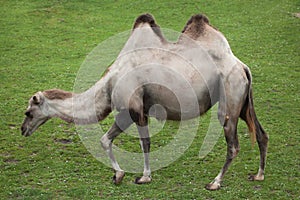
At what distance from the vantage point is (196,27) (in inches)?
317

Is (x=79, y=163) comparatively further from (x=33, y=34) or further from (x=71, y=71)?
(x=33, y=34)

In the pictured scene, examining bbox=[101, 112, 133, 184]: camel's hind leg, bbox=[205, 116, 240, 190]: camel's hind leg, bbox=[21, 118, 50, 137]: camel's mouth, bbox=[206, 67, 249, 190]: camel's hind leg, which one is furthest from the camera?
bbox=[21, 118, 50, 137]: camel's mouth

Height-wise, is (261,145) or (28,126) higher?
(28,126)

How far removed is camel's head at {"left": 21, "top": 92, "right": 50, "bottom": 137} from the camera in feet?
26.1

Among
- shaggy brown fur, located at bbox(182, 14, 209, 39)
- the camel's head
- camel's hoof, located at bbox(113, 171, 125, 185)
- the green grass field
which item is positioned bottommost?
the green grass field

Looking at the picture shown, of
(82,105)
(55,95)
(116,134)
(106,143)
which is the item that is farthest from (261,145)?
(55,95)

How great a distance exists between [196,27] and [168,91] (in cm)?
116

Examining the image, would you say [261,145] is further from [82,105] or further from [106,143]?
[82,105]

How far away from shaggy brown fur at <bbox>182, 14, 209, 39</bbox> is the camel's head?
8.16 ft

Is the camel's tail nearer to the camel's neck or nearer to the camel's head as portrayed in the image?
the camel's neck

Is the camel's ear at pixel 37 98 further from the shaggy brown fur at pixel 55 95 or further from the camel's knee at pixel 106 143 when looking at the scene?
the camel's knee at pixel 106 143

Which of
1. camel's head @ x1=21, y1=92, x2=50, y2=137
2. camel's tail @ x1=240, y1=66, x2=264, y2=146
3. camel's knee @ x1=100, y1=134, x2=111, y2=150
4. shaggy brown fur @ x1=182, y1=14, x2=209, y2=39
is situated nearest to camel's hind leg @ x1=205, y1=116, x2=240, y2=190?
camel's tail @ x1=240, y1=66, x2=264, y2=146

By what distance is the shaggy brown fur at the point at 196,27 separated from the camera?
800 cm

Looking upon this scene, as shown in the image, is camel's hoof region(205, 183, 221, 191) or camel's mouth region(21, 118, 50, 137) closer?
camel's hoof region(205, 183, 221, 191)
